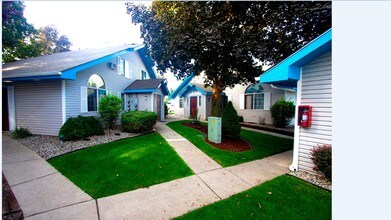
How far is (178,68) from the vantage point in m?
10.4

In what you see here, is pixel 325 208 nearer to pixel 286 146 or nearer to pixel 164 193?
pixel 164 193

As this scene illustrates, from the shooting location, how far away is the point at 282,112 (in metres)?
11.2

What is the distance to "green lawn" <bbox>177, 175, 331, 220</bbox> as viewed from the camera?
298cm

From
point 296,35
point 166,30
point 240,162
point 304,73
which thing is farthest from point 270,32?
point 240,162

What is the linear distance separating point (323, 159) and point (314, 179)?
61cm

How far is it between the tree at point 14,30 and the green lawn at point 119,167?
10896 mm

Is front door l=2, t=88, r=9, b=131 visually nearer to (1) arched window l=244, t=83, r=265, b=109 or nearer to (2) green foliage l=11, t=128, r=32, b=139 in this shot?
(2) green foliage l=11, t=128, r=32, b=139

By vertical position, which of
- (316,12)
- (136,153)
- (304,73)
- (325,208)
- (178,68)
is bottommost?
(325,208)

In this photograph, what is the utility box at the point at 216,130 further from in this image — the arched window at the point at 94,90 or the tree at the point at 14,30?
the tree at the point at 14,30

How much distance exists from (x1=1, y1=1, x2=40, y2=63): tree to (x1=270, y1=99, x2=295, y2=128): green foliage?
1729 centimetres

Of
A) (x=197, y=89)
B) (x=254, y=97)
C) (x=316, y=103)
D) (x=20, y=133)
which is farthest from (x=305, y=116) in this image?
(x=197, y=89)
